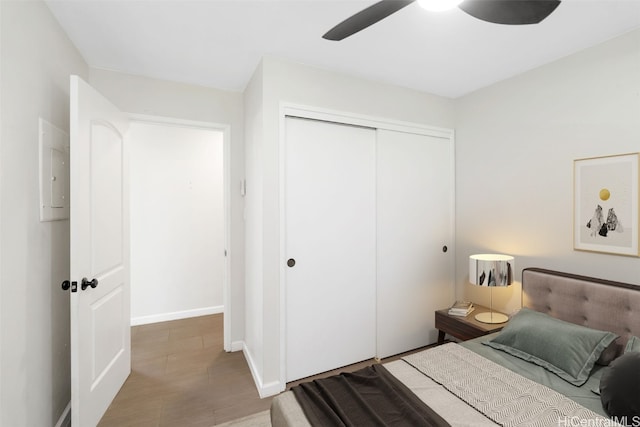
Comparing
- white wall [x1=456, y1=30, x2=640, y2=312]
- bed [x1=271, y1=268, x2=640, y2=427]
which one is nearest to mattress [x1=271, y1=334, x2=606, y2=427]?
bed [x1=271, y1=268, x2=640, y2=427]

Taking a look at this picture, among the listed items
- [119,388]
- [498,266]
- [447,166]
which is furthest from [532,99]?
[119,388]

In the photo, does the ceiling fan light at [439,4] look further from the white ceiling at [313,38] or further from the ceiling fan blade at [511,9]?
the white ceiling at [313,38]

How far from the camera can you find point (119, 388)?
219 cm

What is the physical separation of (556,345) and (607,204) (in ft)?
3.48

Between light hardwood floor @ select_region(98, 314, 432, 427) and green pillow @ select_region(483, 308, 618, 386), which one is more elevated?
green pillow @ select_region(483, 308, 618, 386)

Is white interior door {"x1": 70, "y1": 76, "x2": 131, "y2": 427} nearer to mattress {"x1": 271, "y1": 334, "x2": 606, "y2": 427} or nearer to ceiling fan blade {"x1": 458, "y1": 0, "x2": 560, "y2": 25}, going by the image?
mattress {"x1": 271, "y1": 334, "x2": 606, "y2": 427}

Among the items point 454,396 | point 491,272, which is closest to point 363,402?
point 454,396

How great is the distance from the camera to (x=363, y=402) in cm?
128

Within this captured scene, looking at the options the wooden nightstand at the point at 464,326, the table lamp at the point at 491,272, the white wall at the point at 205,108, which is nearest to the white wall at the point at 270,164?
the white wall at the point at 205,108

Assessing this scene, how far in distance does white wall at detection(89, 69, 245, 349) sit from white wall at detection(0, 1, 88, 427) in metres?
0.51

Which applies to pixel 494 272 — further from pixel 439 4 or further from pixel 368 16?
pixel 368 16

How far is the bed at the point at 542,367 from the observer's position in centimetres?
122

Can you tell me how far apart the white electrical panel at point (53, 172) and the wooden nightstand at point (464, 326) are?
9.58 feet

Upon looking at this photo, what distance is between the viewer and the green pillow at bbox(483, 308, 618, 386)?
155 cm
